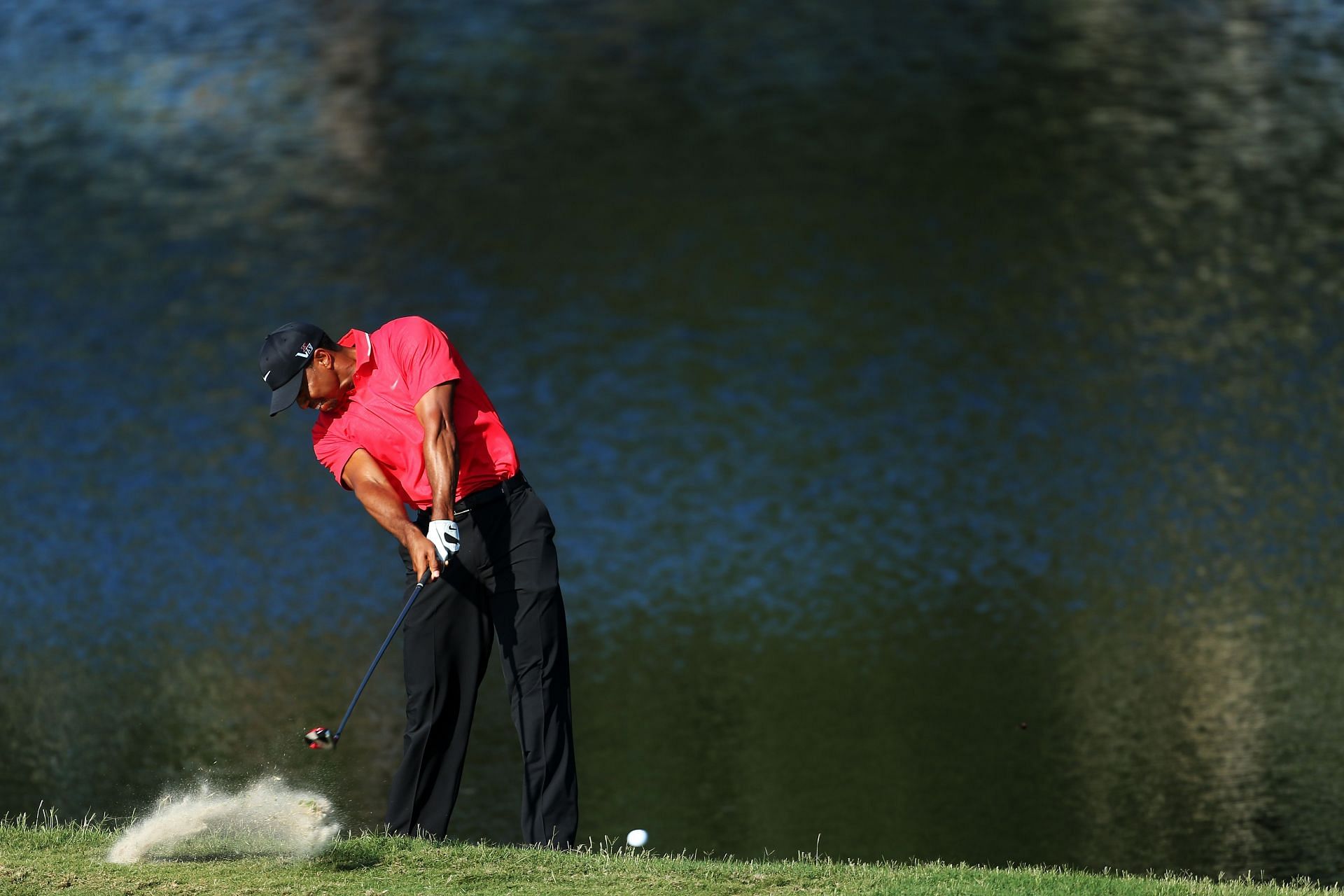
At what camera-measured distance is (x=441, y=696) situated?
690cm

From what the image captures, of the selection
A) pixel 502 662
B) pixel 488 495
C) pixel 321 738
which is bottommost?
pixel 502 662

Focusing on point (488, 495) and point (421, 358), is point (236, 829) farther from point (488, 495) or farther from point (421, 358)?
point (421, 358)

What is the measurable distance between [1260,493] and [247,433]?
9.36m

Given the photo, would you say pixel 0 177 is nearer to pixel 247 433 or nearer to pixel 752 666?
pixel 247 433

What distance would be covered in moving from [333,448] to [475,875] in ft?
5.58

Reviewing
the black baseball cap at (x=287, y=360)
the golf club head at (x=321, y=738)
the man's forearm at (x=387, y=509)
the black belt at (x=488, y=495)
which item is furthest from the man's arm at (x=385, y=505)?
the golf club head at (x=321, y=738)

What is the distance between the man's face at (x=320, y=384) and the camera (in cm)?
655

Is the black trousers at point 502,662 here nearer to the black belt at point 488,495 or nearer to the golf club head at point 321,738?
the black belt at point 488,495

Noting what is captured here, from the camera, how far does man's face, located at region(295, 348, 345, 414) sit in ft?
21.5

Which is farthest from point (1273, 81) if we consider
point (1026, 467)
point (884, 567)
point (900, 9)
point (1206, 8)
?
point (884, 567)

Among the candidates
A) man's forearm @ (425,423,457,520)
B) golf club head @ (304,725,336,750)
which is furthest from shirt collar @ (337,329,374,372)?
golf club head @ (304,725,336,750)

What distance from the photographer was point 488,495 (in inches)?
264

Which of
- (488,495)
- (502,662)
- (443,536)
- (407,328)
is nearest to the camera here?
(443,536)

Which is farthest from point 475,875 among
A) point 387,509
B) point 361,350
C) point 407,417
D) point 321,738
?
point 361,350
